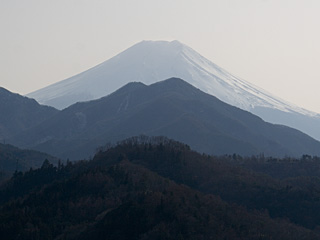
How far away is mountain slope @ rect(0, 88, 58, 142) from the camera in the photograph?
562ft

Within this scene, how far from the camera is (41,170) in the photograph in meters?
80.2

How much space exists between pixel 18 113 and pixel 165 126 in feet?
164

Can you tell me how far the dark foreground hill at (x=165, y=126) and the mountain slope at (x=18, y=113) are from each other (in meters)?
9.35

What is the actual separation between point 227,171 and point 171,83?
89.9 m

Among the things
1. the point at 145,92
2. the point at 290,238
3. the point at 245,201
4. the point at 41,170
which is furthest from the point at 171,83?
the point at 290,238

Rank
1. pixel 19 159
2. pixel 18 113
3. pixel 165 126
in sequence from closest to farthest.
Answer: pixel 19 159 → pixel 165 126 → pixel 18 113

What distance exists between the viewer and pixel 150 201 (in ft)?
182

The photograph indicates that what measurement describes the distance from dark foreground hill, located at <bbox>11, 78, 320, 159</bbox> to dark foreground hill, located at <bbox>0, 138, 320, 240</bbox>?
4618 cm

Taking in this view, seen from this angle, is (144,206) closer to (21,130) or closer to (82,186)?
(82,186)

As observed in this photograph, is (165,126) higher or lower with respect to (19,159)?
higher

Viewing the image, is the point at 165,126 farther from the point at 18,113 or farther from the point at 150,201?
the point at 150,201

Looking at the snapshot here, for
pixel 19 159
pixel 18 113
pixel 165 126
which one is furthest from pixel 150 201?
pixel 18 113

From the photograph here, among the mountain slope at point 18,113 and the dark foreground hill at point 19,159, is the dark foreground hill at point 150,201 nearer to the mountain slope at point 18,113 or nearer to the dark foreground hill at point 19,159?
the dark foreground hill at point 19,159

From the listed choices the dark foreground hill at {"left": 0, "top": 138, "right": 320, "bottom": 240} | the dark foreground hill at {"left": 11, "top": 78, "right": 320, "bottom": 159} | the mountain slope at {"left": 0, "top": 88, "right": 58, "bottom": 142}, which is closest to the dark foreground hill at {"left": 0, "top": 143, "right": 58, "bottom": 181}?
the dark foreground hill at {"left": 11, "top": 78, "right": 320, "bottom": 159}
